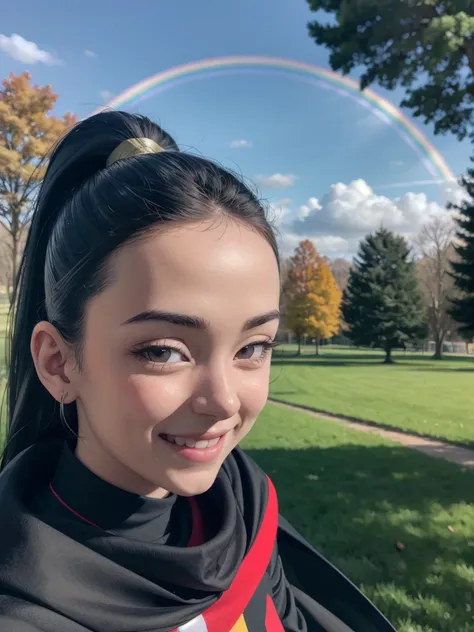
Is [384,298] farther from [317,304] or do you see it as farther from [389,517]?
[389,517]

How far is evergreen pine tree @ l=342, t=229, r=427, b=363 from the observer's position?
2769 centimetres

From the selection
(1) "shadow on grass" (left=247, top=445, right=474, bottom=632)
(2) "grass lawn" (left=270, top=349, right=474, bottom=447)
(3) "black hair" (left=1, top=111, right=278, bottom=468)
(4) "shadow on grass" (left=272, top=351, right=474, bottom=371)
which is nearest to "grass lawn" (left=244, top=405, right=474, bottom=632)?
(1) "shadow on grass" (left=247, top=445, right=474, bottom=632)

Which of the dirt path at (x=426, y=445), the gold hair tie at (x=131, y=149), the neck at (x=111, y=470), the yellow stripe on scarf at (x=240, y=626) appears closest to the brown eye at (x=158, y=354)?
the neck at (x=111, y=470)

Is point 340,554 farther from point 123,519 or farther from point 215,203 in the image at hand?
point 215,203

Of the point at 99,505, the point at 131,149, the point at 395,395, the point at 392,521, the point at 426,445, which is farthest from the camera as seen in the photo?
the point at 395,395

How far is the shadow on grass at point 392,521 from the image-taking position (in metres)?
2.99

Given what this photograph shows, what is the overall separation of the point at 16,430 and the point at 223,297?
2.09 ft

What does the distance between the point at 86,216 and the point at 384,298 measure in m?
27.9

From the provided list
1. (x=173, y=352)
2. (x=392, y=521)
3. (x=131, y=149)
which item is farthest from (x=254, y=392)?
(x=392, y=521)

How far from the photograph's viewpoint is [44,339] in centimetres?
100

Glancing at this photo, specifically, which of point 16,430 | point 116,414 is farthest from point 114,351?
point 16,430

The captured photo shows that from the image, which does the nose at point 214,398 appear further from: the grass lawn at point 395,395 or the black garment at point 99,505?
the grass lawn at point 395,395

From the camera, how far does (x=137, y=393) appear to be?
871 mm

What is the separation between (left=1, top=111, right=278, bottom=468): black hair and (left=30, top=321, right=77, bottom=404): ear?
2 centimetres
